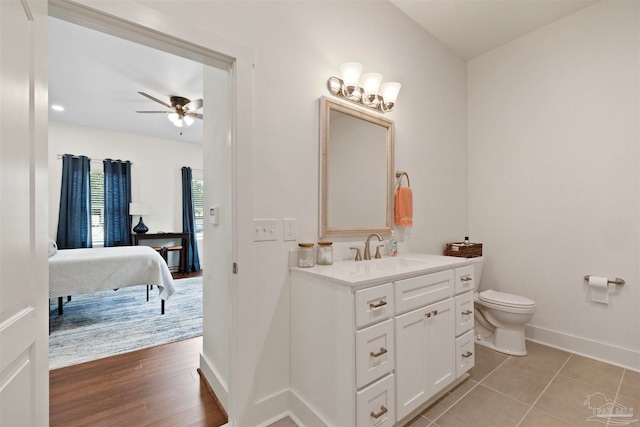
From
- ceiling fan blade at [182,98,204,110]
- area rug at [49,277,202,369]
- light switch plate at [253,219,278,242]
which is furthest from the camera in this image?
ceiling fan blade at [182,98,204,110]

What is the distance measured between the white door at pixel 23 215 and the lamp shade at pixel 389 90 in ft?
6.06

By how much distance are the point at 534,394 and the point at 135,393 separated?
2.56 meters

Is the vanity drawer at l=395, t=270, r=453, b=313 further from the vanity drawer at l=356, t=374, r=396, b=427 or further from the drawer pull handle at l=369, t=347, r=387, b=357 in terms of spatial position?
the vanity drawer at l=356, t=374, r=396, b=427

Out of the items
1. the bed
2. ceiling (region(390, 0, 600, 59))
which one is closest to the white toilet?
ceiling (region(390, 0, 600, 59))

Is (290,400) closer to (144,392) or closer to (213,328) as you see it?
(213,328)

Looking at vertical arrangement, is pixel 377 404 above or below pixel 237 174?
below

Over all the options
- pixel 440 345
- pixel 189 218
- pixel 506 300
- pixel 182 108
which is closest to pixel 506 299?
pixel 506 300

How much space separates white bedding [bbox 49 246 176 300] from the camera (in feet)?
9.57

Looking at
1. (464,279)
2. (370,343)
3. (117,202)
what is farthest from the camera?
(117,202)

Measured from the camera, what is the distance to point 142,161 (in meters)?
5.57

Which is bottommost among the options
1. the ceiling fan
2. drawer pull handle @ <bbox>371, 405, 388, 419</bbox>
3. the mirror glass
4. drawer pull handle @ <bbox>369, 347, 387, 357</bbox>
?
drawer pull handle @ <bbox>371, 405, 388, 419</bbox>

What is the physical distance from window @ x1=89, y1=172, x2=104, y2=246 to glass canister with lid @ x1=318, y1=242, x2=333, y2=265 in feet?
17.4

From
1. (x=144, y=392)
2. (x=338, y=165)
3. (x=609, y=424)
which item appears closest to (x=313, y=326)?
(x=338, y=165)

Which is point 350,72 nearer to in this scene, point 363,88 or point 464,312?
point 363,88
